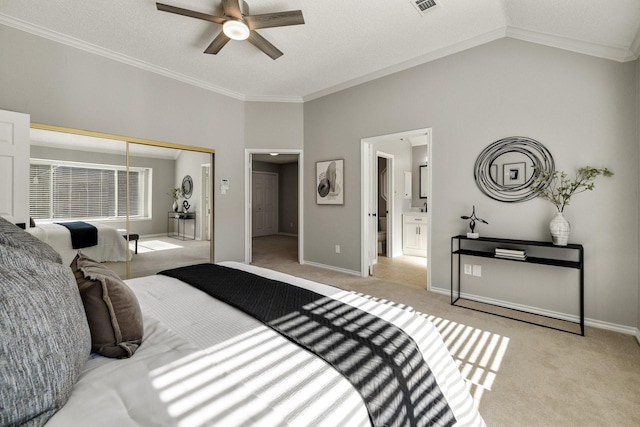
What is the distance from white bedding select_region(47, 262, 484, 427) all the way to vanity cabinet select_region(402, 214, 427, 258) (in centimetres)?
448

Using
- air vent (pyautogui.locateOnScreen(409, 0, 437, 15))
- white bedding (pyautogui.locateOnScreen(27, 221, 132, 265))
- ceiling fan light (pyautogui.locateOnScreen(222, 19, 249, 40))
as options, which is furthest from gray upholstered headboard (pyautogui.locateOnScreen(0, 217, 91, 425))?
air vent (pyautogui.locateOnScreen(409, 0, 437, 15))

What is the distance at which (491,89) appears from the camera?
309cm

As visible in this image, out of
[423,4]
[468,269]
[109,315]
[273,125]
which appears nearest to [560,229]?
[468,269]

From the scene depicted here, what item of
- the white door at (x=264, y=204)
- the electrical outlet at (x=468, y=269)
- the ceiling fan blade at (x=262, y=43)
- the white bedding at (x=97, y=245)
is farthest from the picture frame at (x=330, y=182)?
the white door at (x=264, y=204)

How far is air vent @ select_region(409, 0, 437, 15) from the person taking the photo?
260 centimetres

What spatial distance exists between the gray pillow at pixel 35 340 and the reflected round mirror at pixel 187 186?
3488 mm

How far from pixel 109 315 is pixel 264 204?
27.2 feet

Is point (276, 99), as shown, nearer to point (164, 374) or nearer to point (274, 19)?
point (274, 19)

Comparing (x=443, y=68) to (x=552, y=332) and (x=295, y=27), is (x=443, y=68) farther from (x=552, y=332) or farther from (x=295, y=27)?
(x=552, y=332)

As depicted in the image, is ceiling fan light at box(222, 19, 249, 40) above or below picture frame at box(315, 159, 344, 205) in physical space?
above

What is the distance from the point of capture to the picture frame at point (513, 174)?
2908 millimetres

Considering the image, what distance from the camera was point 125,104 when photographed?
356 cm

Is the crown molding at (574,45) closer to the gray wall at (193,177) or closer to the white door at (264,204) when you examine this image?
the gray wall at (193,177)

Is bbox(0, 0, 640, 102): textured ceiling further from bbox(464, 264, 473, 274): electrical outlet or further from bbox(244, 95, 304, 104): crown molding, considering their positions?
bbox(464, 264, 473, 274): electrical outlet
